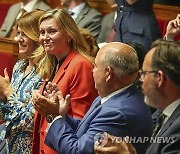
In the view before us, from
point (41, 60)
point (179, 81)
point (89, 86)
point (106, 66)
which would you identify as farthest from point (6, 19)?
point (179, 81)

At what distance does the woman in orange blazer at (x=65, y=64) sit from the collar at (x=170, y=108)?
1.84 ft

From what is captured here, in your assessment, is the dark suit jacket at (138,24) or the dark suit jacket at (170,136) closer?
the dark suit jacket at (170,136)

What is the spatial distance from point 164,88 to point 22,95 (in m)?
0.89

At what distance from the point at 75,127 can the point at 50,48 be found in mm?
402

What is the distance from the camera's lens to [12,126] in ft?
7.80

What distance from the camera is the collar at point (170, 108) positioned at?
166cm

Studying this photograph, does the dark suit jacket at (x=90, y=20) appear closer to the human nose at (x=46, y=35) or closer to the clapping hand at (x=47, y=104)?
the human nose at (x=46, y=35)

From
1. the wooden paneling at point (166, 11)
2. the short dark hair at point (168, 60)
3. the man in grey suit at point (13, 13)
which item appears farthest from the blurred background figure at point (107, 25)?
the short dark hair at point (168, 60)

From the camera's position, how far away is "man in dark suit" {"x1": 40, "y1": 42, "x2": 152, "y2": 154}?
5.89 feet

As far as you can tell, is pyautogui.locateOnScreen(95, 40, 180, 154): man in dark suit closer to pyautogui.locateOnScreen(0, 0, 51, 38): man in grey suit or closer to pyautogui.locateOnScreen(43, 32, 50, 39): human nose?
pyautogui.locateOnScreen(43, 32, 50, 39): human nose

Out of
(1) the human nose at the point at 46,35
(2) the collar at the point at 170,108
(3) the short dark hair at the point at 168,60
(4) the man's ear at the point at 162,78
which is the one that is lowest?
(1) the human nose at the point at 46,35

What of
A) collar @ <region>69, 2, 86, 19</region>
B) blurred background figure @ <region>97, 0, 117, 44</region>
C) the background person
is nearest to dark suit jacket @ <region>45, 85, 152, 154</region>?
the background person

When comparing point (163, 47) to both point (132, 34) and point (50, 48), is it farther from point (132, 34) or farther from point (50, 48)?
point (132, 34)

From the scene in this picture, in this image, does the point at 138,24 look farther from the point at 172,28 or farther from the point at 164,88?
the point at 164,88
